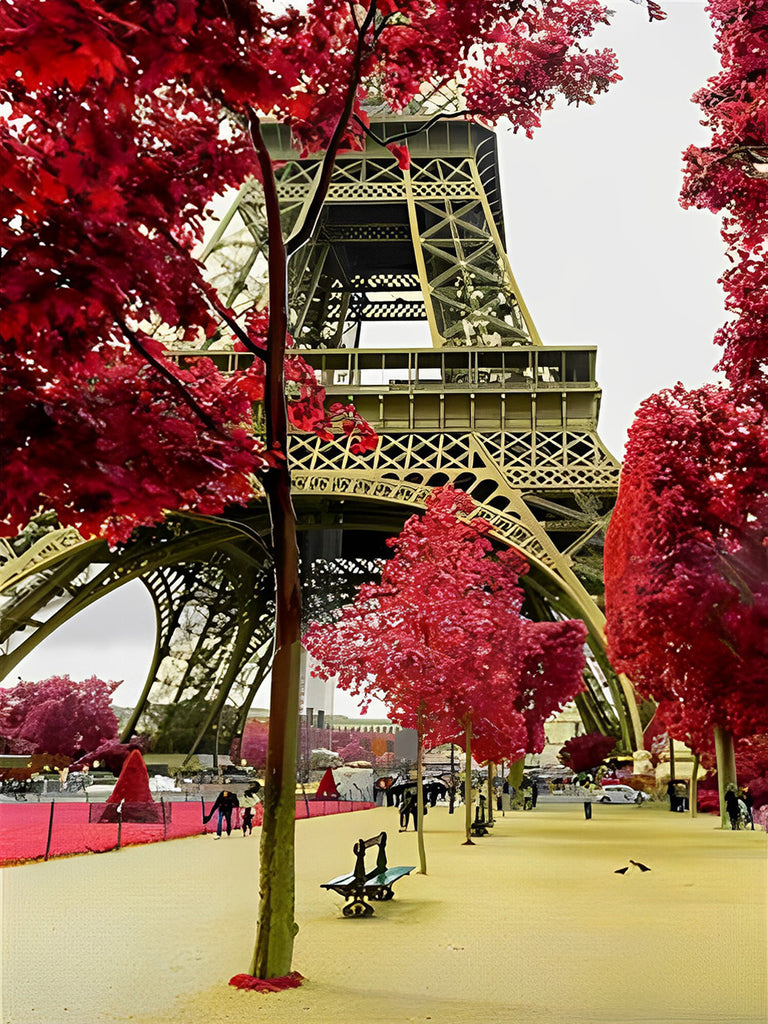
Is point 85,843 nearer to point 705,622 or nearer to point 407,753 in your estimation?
point 407,753

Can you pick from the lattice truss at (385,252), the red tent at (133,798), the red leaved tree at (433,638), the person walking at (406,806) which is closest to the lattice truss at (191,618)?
the lattice truss at (385,252)

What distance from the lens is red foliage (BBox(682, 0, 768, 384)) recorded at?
5.38 meters

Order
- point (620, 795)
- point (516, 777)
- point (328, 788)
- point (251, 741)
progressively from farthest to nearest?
point (516, 777)
point (251, 741)
point (620, 795)
point (328, 788)

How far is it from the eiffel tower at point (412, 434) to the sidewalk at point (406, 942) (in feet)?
25.5

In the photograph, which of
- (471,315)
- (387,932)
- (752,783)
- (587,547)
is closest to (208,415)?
(387,932)

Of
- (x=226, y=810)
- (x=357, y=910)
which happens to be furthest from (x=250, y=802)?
(x=357, y=910)

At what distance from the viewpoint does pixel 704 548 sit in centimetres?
890

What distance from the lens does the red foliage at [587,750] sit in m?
24.1

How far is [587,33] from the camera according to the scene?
231 inches

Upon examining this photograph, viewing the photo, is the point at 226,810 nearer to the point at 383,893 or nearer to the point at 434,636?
the point at 434,636

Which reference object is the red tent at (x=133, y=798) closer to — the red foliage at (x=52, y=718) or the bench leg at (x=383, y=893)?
the red foliage at (x=52, y=718)

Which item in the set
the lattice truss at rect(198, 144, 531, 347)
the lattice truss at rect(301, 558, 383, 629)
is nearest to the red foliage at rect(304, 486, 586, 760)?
the lattice truss at rect(301, 558, 383, 629)

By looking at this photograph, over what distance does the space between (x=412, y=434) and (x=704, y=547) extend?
10.2 meters

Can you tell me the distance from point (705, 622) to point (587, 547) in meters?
8.79
